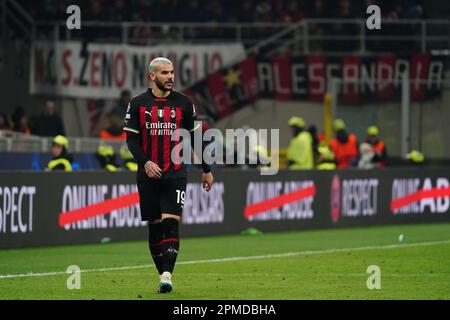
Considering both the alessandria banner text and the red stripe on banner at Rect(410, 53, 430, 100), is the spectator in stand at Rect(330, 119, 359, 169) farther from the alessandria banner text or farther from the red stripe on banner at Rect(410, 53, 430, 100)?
the red stripe on banner at Rect(410, 53, 430, 100)

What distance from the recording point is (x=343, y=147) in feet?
101

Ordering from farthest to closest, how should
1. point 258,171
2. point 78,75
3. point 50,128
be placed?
point 78,75 < point 50,128 < point 258,171

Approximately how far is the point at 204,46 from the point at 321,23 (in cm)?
331

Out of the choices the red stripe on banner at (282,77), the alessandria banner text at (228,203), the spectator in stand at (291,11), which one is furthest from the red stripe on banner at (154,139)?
the spectator in stand at (291,11)

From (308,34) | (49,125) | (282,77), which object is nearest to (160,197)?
(49,125)

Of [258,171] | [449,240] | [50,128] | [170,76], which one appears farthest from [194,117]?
[50,128]

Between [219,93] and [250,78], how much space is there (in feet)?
2.83

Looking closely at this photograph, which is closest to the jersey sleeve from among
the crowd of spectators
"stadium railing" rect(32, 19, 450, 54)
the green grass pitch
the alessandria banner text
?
the green grass pitch

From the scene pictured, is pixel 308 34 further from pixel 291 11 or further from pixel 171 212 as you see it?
pixel 171 212

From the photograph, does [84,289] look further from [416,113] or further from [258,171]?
[416,113]

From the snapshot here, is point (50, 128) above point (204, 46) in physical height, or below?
below

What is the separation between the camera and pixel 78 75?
32.2 metres
